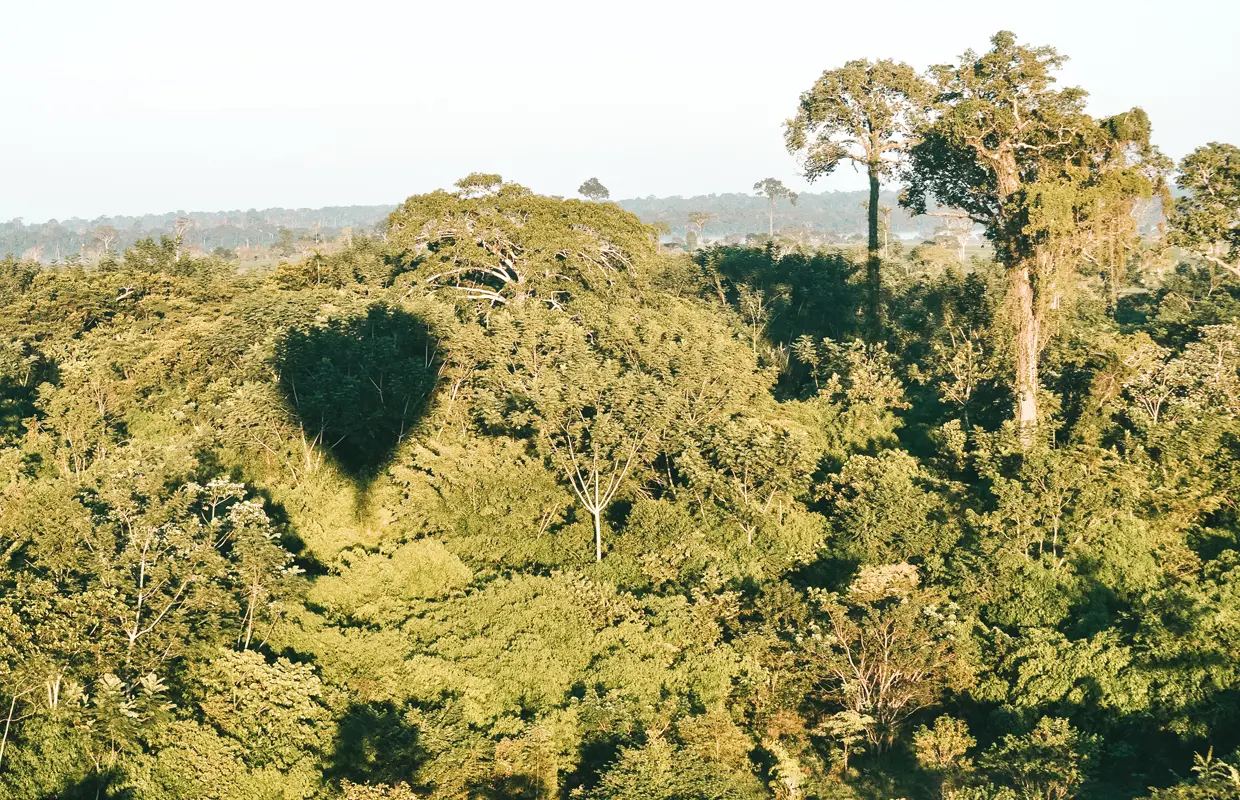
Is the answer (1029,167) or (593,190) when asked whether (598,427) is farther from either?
→ (593,190)

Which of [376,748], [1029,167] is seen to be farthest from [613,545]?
[1029,167]

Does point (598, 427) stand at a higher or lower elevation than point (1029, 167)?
lower

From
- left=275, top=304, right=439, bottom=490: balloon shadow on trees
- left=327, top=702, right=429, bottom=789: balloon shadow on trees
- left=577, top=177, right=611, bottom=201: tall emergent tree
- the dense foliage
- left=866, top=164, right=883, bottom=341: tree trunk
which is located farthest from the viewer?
left=577, top=177, right=611, bottom=201: tall emergent tree

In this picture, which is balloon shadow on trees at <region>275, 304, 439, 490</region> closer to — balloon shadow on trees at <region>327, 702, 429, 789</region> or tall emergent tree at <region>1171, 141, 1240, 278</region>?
balloon shadow on trees at <region>327, 702, 429, 789</region>

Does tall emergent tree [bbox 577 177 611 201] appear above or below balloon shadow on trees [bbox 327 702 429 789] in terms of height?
above

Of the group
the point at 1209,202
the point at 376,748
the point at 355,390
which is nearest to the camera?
the point at 376,748

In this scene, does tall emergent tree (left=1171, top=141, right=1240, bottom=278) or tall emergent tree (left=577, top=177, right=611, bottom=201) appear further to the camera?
tall emergent tree (left=577, top=177, right=611, bottom=201)

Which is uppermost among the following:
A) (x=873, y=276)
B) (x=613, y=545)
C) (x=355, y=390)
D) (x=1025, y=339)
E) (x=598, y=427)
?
(x=873, y=276)

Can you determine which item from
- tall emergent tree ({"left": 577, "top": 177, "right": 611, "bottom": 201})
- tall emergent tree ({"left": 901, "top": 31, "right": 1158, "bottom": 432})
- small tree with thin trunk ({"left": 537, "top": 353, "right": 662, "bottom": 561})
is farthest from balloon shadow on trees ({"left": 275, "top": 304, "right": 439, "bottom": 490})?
tall emergent tree ({"left": 577, "top": 177, "right": 611, "bottom": 201})

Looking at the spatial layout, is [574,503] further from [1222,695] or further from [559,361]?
[1222,695]
